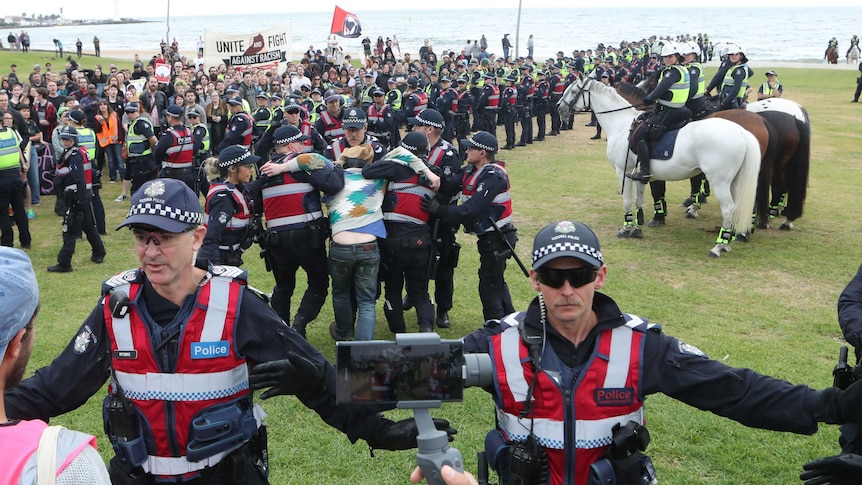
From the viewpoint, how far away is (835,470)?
2801 millimetres

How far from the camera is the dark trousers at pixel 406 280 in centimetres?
712

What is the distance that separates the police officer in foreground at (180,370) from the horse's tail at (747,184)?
9.25 m

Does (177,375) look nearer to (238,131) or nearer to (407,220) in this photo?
(407,220)

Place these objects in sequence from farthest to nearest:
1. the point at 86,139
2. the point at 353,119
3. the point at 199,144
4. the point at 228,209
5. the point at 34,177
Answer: the point at 34,177 < the point at 199,144 < the point at 86,139 < the point at 353,119 < the point at 228,209

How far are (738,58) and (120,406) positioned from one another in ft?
50.3

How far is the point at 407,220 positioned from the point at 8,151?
6.77 meters

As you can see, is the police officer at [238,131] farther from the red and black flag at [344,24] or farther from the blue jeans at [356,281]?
the red and black flag at [344,24]

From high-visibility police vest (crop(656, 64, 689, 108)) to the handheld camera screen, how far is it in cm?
1004

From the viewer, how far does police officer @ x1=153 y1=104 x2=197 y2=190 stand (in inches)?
458

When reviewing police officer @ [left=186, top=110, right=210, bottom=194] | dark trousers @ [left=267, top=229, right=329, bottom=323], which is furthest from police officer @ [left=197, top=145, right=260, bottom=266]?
police officer @ [left=186, top=110, right=210, bottom=194]

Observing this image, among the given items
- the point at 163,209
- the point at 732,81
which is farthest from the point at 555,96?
the point at 163,209

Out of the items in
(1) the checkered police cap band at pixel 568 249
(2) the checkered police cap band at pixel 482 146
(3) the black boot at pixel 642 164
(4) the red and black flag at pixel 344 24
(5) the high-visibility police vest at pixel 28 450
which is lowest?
(3) the black boot at pixel 642 164

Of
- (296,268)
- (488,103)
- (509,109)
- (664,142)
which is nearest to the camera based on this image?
(296,268)

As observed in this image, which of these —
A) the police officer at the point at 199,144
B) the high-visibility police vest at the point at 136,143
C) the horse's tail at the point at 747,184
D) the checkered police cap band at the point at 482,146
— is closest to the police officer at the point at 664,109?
the horse's tail at the point at 747,184
